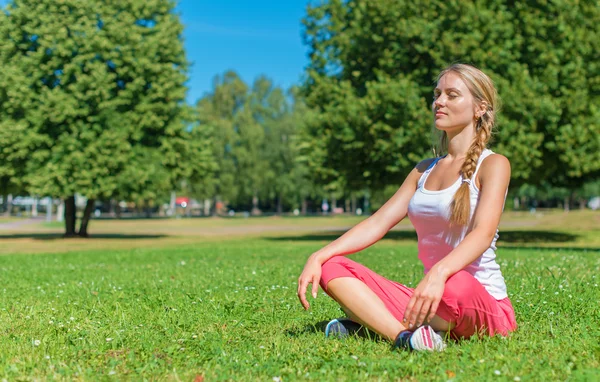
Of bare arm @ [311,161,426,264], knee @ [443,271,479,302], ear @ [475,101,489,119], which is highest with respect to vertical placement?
ear @ [475,101,489,119]

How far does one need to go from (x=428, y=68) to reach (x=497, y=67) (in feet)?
9.30

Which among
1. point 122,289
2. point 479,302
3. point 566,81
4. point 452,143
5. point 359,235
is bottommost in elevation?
point 122,289

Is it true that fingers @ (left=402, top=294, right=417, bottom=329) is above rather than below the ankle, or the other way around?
above

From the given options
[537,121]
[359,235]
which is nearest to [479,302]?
[359,235]

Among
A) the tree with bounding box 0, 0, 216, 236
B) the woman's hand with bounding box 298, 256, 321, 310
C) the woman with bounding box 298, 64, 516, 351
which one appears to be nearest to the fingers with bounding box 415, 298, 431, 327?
the woman with bounding box 298, 64, 516, 351

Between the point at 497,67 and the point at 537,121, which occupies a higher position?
the point at 497,67

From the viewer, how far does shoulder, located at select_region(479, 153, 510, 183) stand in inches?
167

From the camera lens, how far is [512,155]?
73.9 feet

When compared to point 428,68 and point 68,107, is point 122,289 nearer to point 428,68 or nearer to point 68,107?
point 428,68

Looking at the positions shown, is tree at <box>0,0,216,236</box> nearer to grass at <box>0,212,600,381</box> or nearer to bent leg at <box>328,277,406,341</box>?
grass at <box>0,212,600,381</box>

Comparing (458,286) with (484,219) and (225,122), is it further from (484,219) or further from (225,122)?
(225,122)

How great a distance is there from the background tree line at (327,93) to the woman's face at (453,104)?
62.1 feet

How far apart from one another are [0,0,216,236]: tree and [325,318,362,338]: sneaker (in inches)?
1038

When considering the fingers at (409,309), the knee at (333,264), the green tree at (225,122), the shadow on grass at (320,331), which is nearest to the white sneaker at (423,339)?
the fingers at (409,309)
